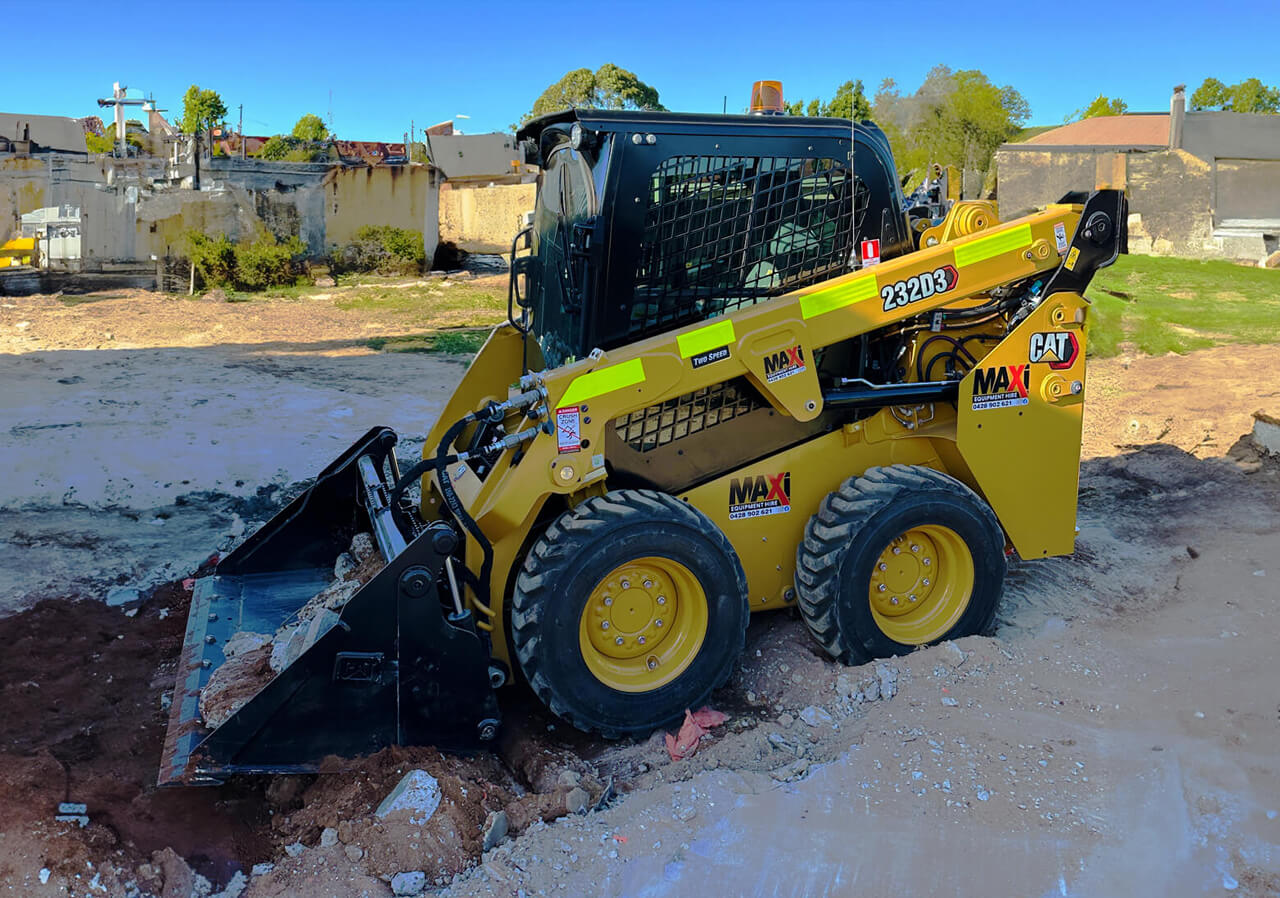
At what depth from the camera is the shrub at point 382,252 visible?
24.6 metres

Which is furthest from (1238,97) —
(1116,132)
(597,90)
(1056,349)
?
(1056,349)

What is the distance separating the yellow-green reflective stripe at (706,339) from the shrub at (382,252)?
2159 centimetres

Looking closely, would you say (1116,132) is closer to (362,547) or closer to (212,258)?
(212,258)

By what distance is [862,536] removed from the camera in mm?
4637

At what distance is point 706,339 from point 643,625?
124cm

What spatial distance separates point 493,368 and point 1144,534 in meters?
4.21

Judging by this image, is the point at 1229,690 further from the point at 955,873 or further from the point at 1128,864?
the point at 955,873

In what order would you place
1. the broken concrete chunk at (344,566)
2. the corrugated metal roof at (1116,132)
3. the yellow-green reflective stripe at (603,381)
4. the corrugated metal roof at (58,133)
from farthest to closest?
the corrugated metal roof at (58,133) < the corrugated metal roof at (1116,132) < the broken concrete chunk at (344,566) < the yellow-green reflective stripe at (603,381)

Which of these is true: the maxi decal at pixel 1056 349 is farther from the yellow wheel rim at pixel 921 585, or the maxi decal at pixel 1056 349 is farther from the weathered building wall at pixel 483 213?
the weathered building wall at pixel 483 213

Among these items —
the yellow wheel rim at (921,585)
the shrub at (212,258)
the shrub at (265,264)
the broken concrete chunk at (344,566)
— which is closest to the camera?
the yellow wheel rim at (921,585)

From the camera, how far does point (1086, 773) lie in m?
3.81

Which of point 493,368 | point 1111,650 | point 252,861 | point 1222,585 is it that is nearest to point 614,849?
point 252,861

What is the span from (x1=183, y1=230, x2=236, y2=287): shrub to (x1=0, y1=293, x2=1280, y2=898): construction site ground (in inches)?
607

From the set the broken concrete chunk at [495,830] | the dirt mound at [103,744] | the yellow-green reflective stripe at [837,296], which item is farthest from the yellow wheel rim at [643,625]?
the dirt mound at [103,744]
